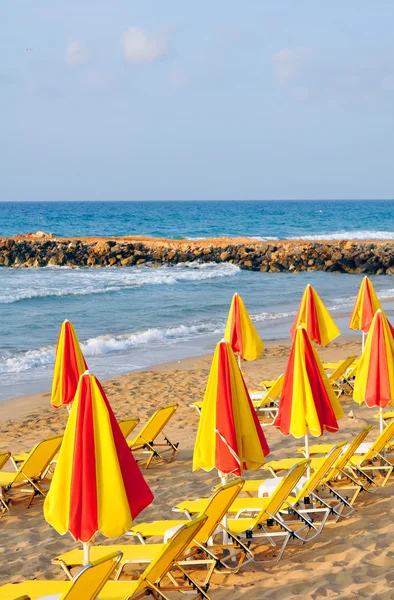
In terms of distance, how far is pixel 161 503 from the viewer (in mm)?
7797

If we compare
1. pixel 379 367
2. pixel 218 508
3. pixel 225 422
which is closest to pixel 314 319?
pixel 379 367

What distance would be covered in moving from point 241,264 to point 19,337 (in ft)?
71.8

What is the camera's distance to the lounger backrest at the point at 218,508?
5.68 meters

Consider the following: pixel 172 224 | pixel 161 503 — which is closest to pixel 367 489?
pixel 161 503

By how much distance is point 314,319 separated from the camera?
11.8 meters

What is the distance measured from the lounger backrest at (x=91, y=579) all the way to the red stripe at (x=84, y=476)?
0.58 meters

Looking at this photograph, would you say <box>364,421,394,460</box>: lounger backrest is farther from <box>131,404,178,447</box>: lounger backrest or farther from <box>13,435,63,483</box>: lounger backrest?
<box>13,435,63,483</box>: lounger backrest

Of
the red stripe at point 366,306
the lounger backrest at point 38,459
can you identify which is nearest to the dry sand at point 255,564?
the lounger backrest at point 38,459

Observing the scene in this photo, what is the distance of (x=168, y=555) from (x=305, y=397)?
2.62m

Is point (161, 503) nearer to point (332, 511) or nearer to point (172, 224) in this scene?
point (332, 511)

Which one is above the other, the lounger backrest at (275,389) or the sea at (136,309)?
the lounger backrest at (275,389)

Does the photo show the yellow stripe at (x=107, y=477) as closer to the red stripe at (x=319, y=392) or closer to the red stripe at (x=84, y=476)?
the red stripe at (x=84, y=476)

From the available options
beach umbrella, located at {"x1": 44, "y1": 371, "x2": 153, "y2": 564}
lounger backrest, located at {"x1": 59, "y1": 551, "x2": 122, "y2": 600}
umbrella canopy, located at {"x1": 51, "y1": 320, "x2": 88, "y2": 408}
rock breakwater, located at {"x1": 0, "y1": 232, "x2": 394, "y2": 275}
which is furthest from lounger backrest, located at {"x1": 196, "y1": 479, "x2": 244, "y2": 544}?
rock breakwater, located at {"x1": 0, "y1": 232, "x2": 394, "y2": 275}

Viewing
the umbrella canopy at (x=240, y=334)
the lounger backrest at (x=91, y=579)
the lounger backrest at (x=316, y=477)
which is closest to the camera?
the lounger backrest at (x=91, y=579)
